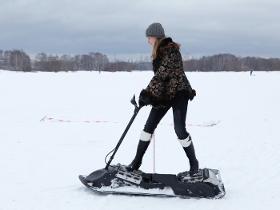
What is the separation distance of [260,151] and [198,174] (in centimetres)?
393

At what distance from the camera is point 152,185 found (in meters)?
6.99

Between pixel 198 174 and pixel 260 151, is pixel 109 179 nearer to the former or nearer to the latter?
pixel 198 174

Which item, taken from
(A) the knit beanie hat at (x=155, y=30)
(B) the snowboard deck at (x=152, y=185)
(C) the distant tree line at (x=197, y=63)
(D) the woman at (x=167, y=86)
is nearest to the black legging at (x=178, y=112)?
(D) the woman at (x=167, y=86)

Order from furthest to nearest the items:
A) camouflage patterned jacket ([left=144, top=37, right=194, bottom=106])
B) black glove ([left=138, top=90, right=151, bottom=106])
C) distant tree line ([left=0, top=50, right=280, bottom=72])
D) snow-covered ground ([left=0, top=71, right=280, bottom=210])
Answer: distant tree line ([left=0, top=50, right=280, bottom=72]) → black glove ([left=138, top=90, right=151, bottom=106]) → camouflage patterned jacket ([left=144, top=37, right=194, bottom=106]) → snow-covered ground ([left=0, top=71, right=280, bottom=210])

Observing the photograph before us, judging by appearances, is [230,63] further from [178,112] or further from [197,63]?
[178,112]

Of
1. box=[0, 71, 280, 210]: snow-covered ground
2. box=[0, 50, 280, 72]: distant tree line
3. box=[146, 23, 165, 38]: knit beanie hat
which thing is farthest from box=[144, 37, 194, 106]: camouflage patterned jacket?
box=[0, 50, 280, 72]: distant tree line

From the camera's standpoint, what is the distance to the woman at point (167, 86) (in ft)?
22.5

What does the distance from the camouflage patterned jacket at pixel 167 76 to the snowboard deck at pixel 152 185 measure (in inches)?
38.3

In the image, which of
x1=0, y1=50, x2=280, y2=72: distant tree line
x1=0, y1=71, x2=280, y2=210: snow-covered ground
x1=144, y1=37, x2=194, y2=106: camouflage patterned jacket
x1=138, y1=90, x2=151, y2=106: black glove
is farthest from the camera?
x1=0, y1=50, x2=280, y2=72: distant tree line

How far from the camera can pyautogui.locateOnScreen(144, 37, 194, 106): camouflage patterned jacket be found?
22.4ft

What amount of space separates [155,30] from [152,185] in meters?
1.90

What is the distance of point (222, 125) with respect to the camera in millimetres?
15484

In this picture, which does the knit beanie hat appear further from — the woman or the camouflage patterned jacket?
the camouflage patterned jacket

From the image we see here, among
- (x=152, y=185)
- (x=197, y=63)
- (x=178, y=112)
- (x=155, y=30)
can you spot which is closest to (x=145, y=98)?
(x=178, y=112)
